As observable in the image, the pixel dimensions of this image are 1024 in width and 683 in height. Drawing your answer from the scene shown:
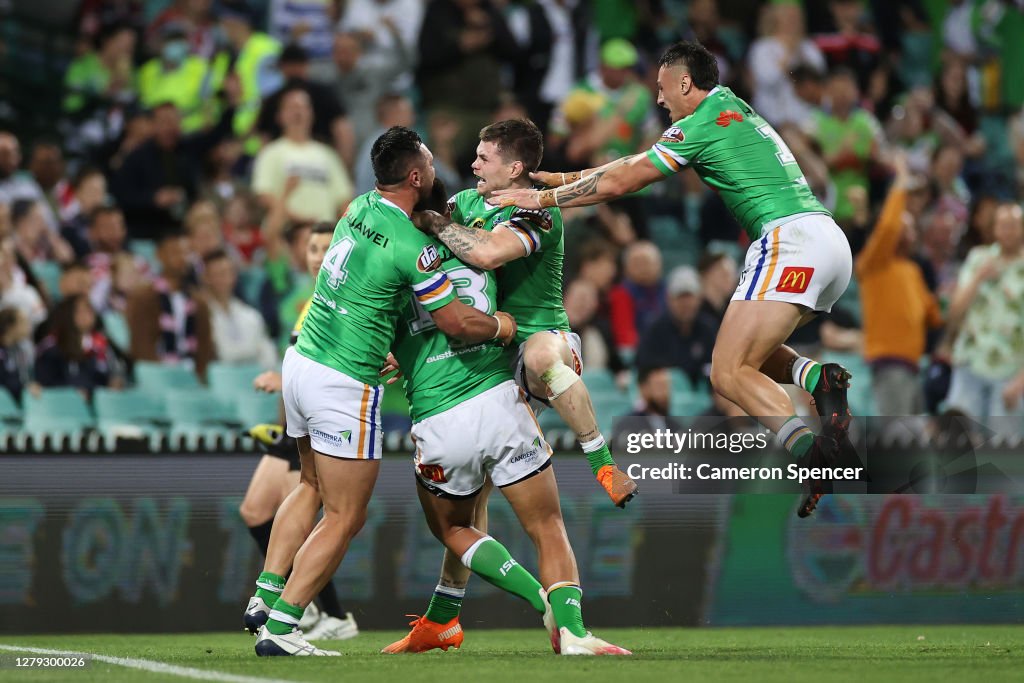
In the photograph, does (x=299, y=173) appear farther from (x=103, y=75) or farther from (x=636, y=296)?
(x=636, y=296)

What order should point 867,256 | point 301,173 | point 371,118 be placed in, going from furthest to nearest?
1. point 371,118
2. point 301,173
3. point 867,256

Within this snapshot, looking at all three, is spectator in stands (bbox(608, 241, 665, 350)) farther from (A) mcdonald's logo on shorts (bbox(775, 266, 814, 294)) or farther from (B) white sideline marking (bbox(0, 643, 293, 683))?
(B) white sideline marking (bbox(0, 643, 293, 683))

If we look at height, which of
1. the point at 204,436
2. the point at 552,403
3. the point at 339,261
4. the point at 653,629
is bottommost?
the point at 653,629

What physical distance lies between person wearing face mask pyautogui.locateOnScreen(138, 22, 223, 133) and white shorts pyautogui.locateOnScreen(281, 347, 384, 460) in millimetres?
8900

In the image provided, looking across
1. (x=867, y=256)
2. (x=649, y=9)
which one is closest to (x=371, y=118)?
(x=649, y=9)

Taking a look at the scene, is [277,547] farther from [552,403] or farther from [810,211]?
[810,211]

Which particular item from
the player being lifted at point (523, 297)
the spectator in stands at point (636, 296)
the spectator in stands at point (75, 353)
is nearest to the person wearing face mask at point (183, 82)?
the spectator in stands at point (75, 353)

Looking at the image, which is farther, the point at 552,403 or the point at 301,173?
the point at 301,173

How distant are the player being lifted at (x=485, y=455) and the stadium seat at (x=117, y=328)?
6.06 m

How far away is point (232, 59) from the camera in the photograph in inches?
615

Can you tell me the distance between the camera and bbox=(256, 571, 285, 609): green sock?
7557mm

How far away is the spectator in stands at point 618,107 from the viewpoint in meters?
15.0

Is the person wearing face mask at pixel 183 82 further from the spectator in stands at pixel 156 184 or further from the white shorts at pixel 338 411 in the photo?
the white shorts at pixel 338 411

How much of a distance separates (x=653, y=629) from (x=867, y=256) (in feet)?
13.5
